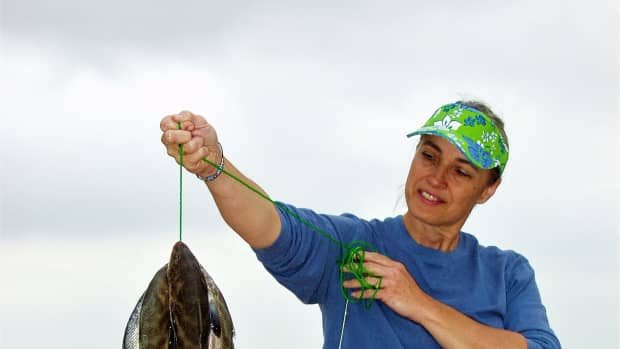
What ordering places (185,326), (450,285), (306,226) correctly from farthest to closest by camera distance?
(450,285)
(306,226)
(185,326)

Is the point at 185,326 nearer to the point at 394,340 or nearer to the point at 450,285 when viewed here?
the point at 394,340

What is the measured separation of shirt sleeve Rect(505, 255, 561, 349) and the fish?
174 centimetres

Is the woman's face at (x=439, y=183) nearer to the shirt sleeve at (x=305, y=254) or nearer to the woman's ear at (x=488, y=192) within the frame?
the woman's ear at (x=488, y=192)

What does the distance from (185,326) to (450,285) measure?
1.61 m

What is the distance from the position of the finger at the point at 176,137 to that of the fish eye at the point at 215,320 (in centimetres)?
61

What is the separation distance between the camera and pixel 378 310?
4219mm

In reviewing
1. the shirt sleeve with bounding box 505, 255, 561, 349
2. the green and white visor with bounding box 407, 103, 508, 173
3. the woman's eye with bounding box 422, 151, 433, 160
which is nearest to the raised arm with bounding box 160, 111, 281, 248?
the woman's eye with bounding box 422, 151, 433, 160

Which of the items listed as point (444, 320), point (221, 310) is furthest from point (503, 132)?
point (221, 310)

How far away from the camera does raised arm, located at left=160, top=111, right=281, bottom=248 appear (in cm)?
338

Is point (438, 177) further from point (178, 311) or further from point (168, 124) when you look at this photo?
point (178, 311)

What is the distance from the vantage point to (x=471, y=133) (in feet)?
14.3

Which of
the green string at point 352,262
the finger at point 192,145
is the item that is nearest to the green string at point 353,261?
the green string at point 352,262

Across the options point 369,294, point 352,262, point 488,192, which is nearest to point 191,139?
point 352,262

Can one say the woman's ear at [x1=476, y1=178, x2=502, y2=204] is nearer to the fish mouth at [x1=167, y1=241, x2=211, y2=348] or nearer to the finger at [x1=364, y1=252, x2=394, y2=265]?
the finger at [x1=364, y1=252, x2=394, y2=265]
